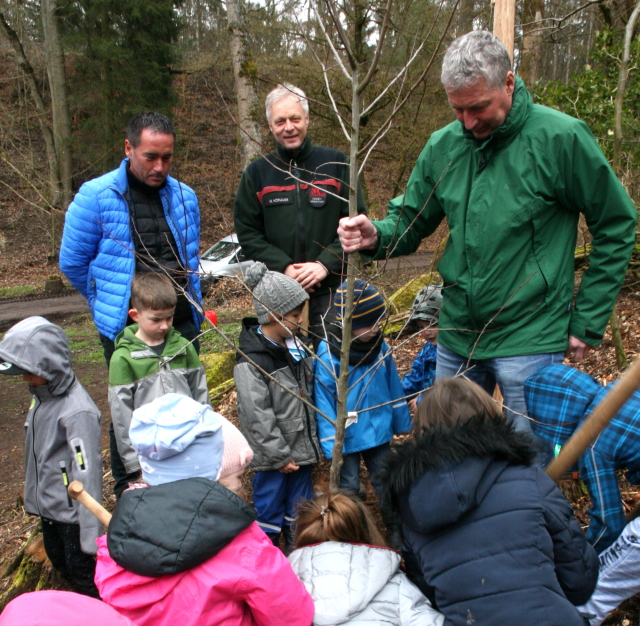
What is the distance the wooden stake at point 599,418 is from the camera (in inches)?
61.8

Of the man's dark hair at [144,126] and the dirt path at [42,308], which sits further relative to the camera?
the dirt path at [42,308]

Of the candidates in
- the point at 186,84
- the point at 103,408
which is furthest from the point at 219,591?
the point at 186,84

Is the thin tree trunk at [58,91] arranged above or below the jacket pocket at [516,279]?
above

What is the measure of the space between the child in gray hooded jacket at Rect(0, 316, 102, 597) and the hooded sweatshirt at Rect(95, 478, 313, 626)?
91 centimetres

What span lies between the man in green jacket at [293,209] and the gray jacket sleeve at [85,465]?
1.27 metres

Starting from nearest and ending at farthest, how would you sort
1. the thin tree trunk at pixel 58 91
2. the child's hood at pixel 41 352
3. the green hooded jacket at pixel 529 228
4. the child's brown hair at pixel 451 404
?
the child's brown hair at pixel 451 404 → the green hooded jacket at pixel 529 228 → the child's hood at pixel 41 352 → the thin tree trunk at pixel 58 91

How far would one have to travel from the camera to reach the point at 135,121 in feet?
10.4

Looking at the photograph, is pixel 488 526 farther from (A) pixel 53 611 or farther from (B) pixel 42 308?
(B) pixel 42 308

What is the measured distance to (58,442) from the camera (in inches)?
105

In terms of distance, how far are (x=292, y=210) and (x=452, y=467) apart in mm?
1964

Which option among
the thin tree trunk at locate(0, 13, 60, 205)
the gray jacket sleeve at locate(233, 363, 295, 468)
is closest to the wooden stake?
the gray jacket sleeve at locate(233, 363, 295, 468)

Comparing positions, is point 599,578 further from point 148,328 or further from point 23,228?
point 23,228

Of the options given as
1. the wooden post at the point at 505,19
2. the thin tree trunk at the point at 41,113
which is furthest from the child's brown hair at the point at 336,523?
the thin tree trunk at the point at 41,113

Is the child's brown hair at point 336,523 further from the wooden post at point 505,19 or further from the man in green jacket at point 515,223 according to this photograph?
the wooden post at point 505,19
